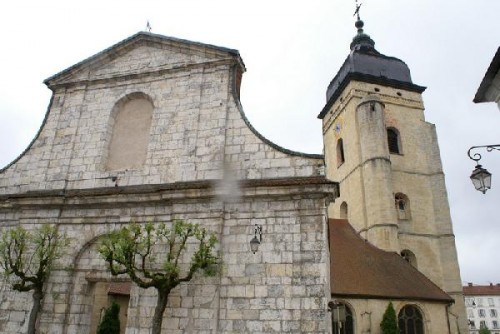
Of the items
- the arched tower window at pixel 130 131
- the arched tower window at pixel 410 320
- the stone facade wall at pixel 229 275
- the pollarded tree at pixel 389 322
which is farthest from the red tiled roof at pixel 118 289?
the arched tower window at pixel 410 320

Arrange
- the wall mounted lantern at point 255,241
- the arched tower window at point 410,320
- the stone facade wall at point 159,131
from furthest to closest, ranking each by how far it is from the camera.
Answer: the arched tower window at point 410,320, the stone facade wall at point 159,131, the wall mounted lantern at point 255,241

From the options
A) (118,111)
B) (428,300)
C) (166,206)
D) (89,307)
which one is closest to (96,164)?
(118,111)

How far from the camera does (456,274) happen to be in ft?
76.3

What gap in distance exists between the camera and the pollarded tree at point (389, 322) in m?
15.4

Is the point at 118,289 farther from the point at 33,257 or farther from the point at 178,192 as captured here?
the point at 178,192

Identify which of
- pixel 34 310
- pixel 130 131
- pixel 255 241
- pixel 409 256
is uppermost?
pixel 130 131

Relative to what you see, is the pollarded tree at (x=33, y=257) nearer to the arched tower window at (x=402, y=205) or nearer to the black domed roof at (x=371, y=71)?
the arched tower window at (x=402, y=205)

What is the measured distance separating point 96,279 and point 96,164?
10.1 feet

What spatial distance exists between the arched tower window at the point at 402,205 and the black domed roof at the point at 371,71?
27.3 ft

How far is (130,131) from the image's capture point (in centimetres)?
1179

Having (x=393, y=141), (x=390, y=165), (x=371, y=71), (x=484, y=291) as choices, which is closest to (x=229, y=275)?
(x=390, y=165)

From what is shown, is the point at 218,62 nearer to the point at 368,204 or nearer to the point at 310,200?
the point at 310,200

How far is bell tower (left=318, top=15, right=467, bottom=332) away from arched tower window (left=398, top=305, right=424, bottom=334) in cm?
522

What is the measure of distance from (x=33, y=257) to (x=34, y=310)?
A: 1465 millimetres
